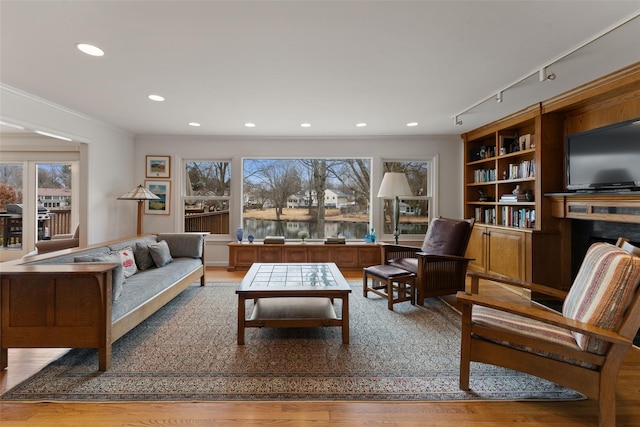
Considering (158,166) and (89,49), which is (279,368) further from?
(158,166)

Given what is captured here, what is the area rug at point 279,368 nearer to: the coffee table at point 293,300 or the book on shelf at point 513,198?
the coffee table at point 293,300

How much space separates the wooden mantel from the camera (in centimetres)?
270

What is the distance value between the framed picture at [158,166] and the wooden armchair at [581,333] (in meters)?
5.10

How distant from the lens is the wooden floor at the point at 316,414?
1548mm

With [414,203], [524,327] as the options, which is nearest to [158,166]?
[414,203]

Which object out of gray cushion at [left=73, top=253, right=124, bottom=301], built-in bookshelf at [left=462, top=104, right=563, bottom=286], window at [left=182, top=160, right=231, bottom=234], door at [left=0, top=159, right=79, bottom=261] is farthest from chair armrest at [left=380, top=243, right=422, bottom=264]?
door at [left=0, top=159, right=79, bottom=261]

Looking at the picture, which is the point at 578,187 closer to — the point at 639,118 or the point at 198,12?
the point at 639,118

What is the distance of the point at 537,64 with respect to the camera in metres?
2.45

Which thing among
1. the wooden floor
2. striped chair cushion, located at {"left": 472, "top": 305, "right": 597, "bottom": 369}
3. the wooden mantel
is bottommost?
the wooden floor

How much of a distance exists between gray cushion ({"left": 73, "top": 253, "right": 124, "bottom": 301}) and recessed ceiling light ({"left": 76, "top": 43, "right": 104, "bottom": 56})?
63.5 inches

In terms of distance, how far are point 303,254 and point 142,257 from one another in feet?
7.87

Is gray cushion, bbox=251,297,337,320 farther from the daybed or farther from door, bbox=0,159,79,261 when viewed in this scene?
door, bbox=0,159,79,261

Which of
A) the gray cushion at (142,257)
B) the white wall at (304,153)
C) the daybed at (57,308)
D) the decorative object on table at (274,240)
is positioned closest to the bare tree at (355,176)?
the white wall at (304,153)

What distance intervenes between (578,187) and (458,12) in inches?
103
